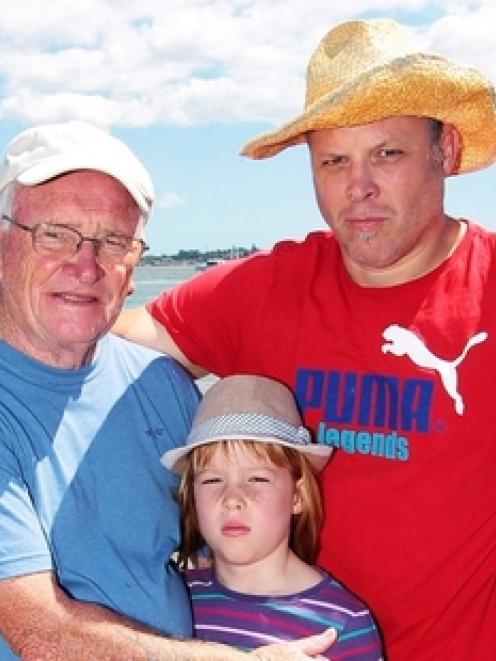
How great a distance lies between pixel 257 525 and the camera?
11.3ft

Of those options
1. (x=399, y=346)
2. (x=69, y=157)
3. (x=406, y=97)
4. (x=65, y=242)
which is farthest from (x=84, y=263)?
(x=406, y=97)

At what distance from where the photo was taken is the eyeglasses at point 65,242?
3301 millimetres

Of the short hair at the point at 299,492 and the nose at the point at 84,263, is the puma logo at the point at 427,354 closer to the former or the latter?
the short hair at the point at 299,492

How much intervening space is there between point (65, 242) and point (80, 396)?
47cm

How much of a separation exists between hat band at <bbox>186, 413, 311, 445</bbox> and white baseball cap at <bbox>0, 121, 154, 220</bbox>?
0.71 m

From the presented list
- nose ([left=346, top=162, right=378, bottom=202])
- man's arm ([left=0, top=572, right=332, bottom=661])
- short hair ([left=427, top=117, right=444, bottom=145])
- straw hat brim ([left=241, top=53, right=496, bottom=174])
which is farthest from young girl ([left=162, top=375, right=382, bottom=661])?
short hair ([left=427, top=117, right=444, bottom=145])

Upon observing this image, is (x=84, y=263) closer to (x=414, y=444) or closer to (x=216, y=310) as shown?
(x=216, y=310)

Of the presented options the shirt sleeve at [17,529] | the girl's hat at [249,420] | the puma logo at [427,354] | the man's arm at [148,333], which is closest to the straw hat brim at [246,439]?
the girl's hat at [249,420]

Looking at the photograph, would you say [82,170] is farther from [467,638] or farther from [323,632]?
[467,638]

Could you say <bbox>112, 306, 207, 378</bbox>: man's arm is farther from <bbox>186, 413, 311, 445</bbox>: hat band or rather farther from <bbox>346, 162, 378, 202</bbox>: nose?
<bbox>346, 162, 378, 202</bbox>: nose

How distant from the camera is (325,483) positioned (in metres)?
3.71

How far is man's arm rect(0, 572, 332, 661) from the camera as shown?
9.60ft

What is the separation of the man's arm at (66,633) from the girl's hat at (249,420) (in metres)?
0.64

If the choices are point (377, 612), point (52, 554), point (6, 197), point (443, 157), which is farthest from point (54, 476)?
point (443, 157)
